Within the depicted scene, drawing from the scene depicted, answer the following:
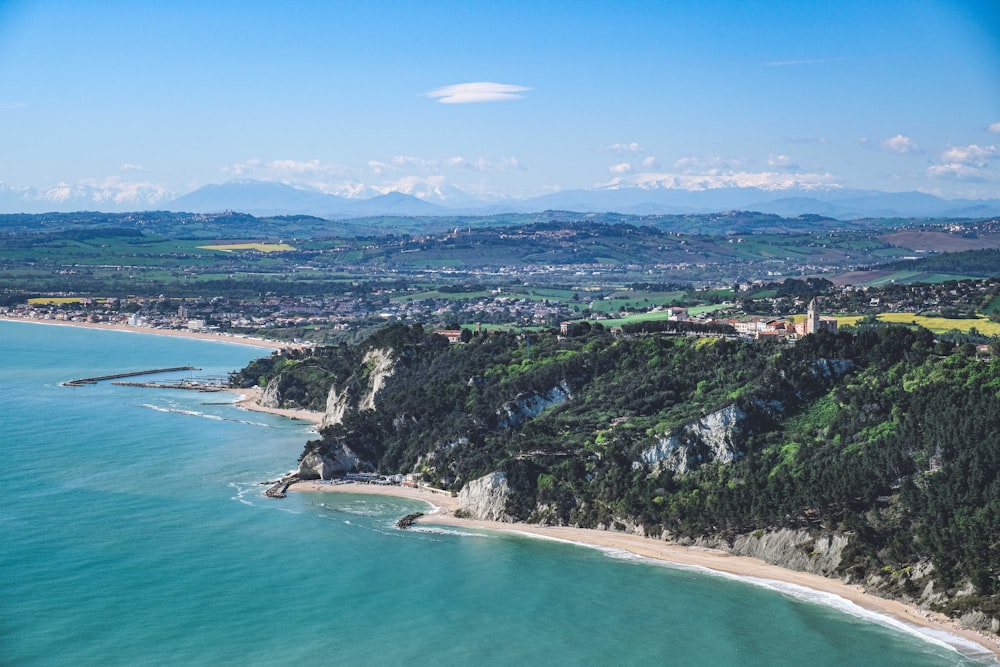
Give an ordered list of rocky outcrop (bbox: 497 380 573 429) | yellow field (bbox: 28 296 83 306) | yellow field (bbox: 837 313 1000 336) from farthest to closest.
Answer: yellow field (bbox: 28 296 83 306)
yellow field (bbox: 837 313 1000 336)
rocky outcrop (bbox: 497 380 573 429)

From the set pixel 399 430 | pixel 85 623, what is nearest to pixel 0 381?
pixel 399 430

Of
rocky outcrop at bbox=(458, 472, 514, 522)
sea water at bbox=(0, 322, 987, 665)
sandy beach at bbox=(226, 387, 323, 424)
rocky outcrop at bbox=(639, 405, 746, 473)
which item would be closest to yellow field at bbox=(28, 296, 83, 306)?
sandy beach at bbox=(226, 387, 323, 424)

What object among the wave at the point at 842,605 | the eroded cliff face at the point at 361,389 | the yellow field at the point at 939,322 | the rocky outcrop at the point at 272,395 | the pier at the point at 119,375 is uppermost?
the yellow field at the point at 939,322

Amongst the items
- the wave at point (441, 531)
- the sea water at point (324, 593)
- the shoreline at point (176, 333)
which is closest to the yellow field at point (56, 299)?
the shoreline at point (176, 333)

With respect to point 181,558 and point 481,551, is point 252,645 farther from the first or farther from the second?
point 481,551

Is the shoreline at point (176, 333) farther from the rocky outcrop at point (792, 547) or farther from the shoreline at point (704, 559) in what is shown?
the rocky outcrop at point (792, 547)

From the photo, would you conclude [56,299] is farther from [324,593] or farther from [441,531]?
[324,593]

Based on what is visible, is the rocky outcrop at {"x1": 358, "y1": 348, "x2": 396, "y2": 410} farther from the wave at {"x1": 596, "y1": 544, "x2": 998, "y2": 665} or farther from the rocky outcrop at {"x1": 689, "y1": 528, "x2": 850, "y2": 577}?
the rocky outcrop at {"x1": 689, "y1": 528, "x2": 850, "y2": 577}
